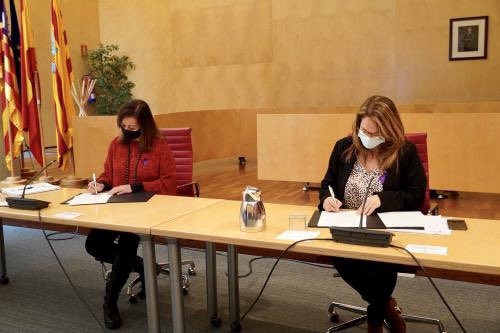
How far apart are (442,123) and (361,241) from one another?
385cm

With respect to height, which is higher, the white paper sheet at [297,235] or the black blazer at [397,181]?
the black blazer at [397,181]

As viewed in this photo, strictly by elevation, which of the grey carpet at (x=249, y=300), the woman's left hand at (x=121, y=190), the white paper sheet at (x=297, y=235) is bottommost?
the grey carpet at (x=249, y=300)

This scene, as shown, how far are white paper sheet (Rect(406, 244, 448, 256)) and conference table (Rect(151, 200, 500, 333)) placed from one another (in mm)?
20

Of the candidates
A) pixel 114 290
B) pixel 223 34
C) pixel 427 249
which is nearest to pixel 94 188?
pixel 114 290

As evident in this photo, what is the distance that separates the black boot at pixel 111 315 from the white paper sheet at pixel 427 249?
173 cm

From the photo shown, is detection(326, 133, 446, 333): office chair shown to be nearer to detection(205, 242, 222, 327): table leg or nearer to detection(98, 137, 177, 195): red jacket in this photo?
detection(205, 242, 222, 327): table leg

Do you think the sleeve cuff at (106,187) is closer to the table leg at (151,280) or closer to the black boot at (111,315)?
the black boot at (111,315)

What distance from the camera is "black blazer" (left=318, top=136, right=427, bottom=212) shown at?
2375mm

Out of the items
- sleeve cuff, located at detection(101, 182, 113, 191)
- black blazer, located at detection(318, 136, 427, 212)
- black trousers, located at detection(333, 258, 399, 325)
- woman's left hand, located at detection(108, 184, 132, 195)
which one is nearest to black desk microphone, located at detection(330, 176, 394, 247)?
black trousers, located at detection(333, 258, 399, 325)

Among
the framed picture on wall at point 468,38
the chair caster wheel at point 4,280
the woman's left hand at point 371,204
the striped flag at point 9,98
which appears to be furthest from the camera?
the framed picture on wall at point 468,38

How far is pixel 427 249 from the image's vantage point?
1832 millimetres

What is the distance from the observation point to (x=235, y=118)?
8.59 meters

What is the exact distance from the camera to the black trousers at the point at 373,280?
221 centimetres

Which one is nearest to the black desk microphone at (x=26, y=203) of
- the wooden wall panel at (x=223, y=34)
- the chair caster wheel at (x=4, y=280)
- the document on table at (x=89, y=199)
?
the document on table at (x=89, y=199)
